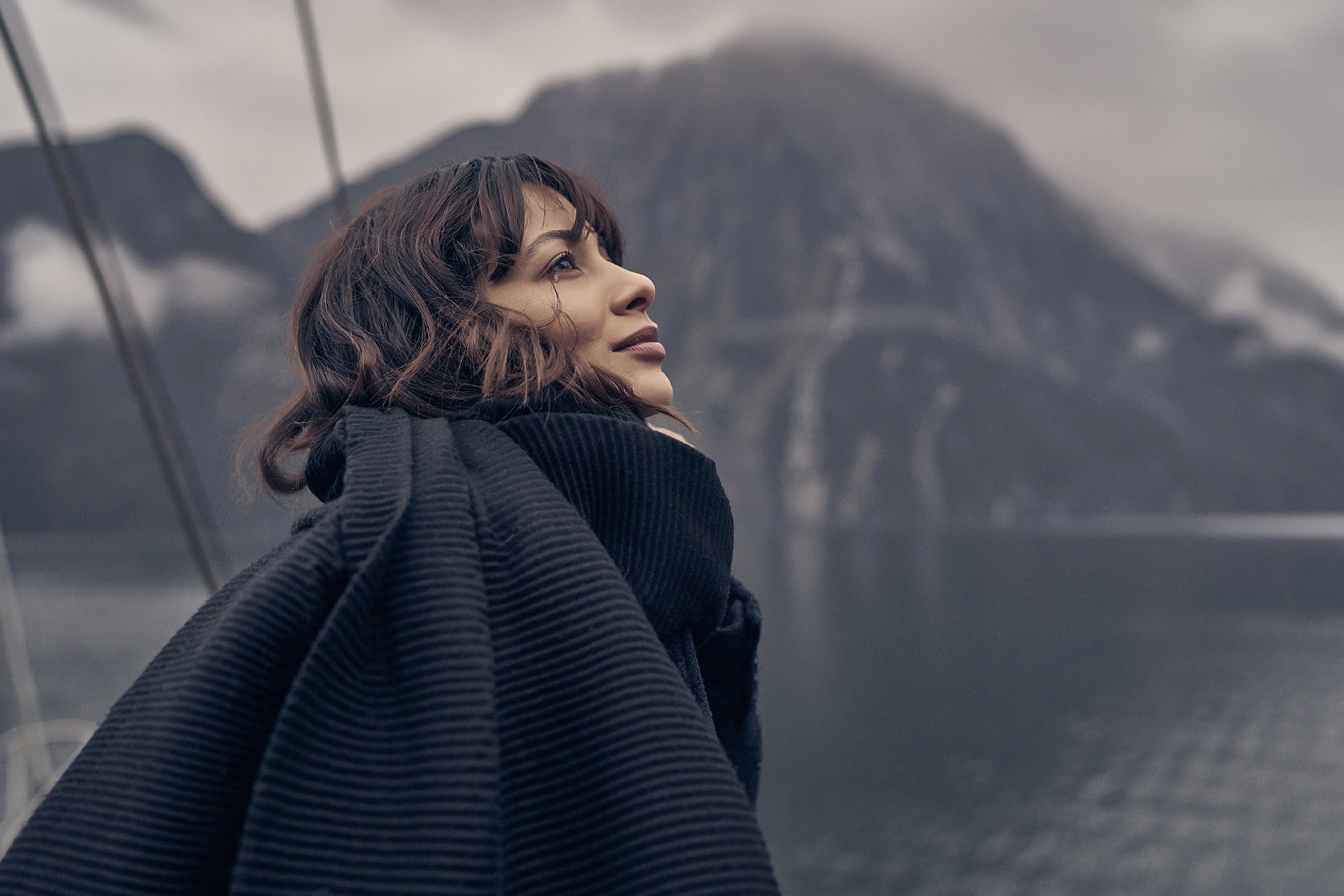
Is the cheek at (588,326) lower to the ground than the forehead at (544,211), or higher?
lower

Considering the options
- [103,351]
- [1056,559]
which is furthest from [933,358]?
[103,351]

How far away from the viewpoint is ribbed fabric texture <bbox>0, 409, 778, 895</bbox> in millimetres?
670

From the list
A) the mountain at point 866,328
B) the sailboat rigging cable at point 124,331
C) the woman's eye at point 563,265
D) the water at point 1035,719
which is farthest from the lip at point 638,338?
the mountain at point 866,328

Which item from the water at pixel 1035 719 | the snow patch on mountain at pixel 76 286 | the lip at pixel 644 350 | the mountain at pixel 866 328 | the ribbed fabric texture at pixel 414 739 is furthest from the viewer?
the snow patch on mountain at pixel 76 286

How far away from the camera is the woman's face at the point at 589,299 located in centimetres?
116

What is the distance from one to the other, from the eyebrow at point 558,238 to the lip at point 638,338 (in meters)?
0.16

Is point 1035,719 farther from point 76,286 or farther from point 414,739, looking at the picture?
point 76,286

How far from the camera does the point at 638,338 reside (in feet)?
3.92

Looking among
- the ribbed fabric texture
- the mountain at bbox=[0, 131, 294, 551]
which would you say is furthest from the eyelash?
the mountain at bbox=[0, 131, 294, 551]

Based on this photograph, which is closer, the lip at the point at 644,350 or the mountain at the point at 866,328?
Result: the lip at the point at 644,350

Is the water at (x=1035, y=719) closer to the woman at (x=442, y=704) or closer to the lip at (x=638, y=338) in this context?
the lip at (x=638, y=338)

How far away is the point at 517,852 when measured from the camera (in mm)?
745

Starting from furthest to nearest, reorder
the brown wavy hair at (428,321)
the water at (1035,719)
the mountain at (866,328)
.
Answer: the mountain at (866,328)
the water at (1035,719)
the brown wavy hair at (428,321)

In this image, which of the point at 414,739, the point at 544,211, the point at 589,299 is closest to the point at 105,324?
the point at 544,211
